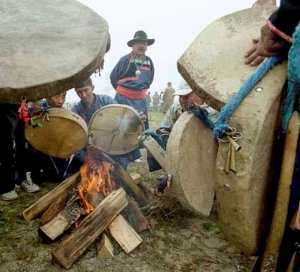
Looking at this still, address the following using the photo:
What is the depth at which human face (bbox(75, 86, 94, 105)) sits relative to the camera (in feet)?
18.7

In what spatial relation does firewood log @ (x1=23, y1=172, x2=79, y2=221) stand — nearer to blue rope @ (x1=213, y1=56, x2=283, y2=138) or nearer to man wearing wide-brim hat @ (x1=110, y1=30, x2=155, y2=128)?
man wearing wide-brim hat @ (x1=110, y1=30, x2=155, y2=128)

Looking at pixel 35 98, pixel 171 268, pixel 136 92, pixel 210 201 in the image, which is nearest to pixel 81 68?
pixel 35 98

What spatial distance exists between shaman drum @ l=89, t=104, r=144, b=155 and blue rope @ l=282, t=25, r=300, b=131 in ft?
12.5

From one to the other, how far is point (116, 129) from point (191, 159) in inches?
83.3

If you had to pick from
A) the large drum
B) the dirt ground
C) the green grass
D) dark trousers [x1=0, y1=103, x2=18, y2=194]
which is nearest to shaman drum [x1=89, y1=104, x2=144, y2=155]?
dark trousers [x1=0, y1=103, x2=18, y2=194]

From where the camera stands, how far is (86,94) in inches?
225

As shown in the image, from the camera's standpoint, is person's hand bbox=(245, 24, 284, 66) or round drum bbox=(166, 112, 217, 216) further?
round drum bbox=(166, 112, 217, 216)

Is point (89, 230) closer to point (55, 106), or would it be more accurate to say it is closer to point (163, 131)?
point (55, 106)

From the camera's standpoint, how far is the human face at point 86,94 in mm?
5699

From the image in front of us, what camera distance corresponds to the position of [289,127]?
1517mm

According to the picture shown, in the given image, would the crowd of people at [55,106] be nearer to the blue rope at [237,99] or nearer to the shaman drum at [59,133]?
the shaman drum at [59,133]

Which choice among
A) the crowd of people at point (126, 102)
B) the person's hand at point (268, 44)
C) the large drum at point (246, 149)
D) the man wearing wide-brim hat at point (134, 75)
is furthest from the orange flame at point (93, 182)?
the person's hand at point (268, 44)

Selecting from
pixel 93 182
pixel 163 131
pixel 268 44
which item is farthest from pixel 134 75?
pixel 268 44

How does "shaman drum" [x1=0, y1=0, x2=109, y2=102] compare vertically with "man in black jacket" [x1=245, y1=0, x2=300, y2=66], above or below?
below
